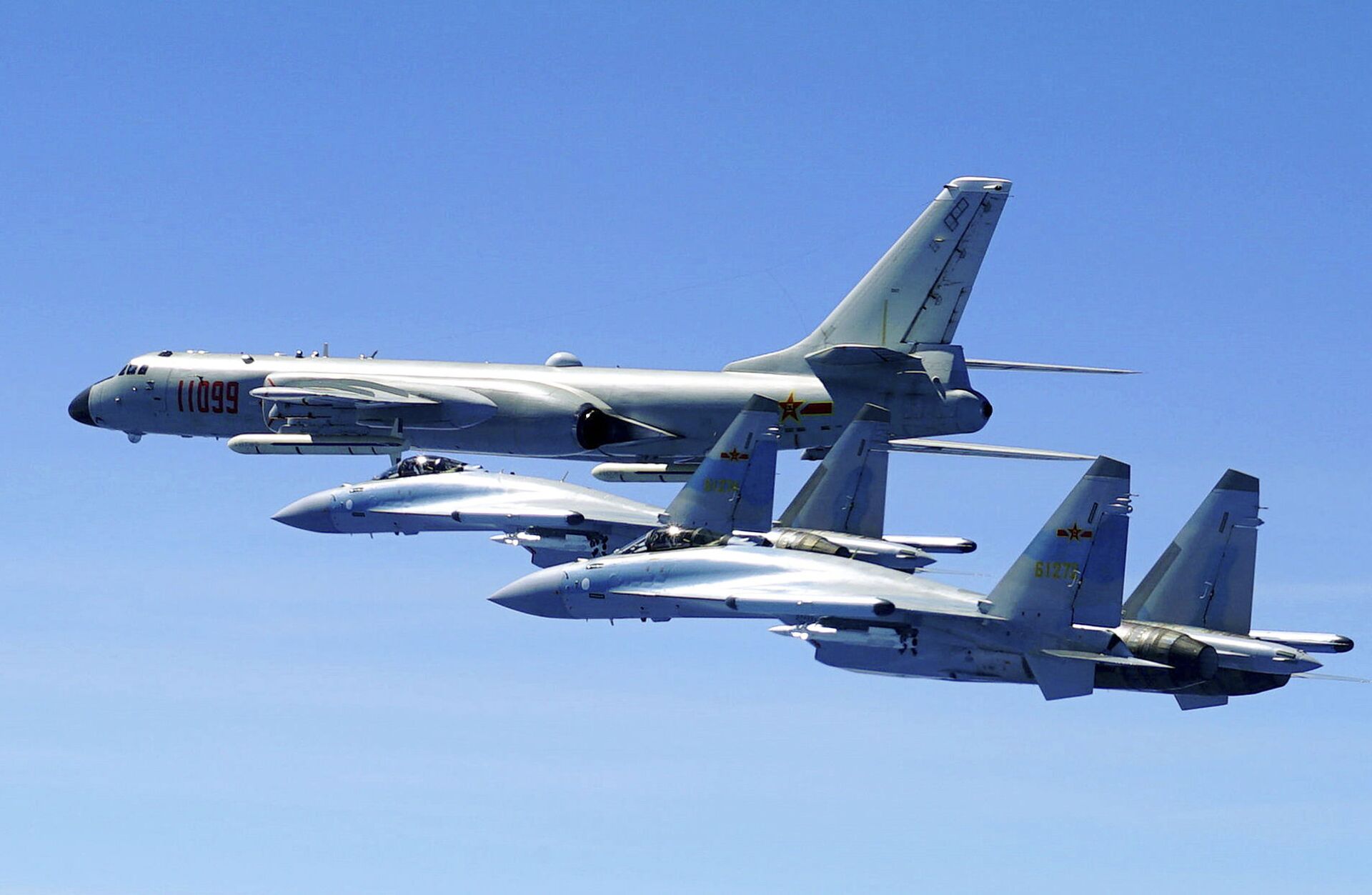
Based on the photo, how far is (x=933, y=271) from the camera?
6675 centimetres

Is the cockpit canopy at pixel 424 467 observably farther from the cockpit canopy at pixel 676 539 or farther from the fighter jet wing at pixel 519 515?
the cockpit canopy at pixel 676 539

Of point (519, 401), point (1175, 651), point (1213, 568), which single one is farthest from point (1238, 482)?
point (519, 401)

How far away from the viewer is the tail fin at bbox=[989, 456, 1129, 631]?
4675cm

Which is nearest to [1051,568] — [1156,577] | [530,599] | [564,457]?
[1156,577]

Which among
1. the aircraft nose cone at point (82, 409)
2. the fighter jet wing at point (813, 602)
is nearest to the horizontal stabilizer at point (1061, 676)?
the fighter jet wing at point (813, 602)

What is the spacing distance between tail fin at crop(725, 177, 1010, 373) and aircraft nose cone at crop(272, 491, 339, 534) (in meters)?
15.4

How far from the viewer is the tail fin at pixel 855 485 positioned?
190 feet

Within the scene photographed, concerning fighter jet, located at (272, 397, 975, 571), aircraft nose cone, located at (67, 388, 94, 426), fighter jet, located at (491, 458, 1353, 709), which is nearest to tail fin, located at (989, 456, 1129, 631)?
fighter jet, located at (491, 458, 1353, 709)

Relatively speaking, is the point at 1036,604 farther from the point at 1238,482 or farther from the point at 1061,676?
the point at 1238,482

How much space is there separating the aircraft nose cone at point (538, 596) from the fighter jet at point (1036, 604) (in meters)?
0.04

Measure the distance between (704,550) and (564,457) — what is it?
16.6m

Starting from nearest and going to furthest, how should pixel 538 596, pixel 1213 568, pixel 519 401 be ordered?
pixel 1213 568
pixel 538 596
pixel 519 401

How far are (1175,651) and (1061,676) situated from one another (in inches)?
135

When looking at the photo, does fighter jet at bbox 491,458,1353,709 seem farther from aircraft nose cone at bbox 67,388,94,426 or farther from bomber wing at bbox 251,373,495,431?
aircraft nose cone at bbox 67,388,94,426
